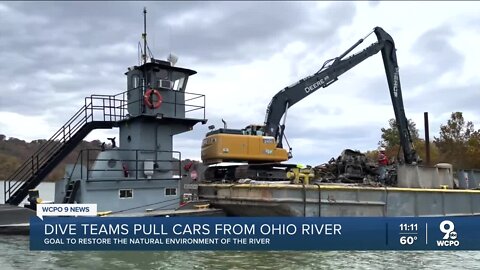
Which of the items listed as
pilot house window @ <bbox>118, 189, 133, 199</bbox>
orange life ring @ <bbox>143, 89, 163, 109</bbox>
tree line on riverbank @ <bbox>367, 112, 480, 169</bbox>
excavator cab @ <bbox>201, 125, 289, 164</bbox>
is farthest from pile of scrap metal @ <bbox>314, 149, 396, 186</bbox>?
tree line on riverbank @ <bbox>367, 112, 480, 169</bbox>

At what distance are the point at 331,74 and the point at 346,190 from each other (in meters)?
6.45

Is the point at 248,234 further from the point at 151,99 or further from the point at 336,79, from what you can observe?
the point at 336,79

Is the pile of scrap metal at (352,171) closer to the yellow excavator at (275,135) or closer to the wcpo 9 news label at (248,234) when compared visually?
the yellow excavator at (275,135)

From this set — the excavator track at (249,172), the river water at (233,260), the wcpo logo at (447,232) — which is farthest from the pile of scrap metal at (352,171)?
the wcpo logo at (447,232)

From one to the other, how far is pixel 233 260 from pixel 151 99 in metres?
6.03

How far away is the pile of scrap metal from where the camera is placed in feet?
51.8

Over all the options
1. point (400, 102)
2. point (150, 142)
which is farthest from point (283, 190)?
point (400, 102)

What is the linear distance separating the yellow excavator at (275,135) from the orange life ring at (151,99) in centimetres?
201

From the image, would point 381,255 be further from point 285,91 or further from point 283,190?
point 285,91

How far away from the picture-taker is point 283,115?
17.7 m

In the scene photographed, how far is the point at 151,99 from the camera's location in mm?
15039

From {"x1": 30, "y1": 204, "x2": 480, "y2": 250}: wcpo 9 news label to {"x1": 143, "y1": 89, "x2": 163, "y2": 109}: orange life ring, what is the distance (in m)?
5.02

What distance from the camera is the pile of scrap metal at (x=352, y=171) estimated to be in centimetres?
1579

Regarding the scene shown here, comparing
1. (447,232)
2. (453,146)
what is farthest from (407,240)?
(453,146)
